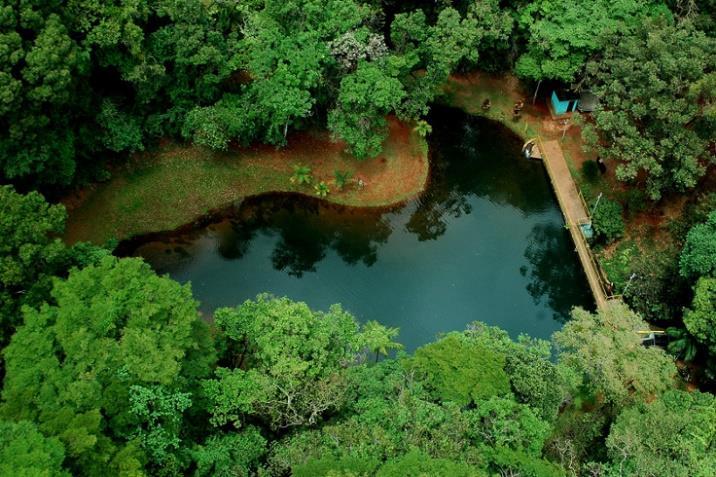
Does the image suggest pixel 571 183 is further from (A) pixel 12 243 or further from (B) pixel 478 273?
(A) pixel 12 243

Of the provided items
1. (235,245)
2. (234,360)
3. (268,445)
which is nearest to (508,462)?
(268,445)

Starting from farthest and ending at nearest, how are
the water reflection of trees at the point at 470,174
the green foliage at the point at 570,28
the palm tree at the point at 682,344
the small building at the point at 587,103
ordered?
the small building at the point at 587,103
the water reflection of trees at the point at 470,174
the green foliage at the point at 570,28
the palm tree at the point at 682,344

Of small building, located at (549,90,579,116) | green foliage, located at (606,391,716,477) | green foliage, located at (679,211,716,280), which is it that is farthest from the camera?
small building, located at (549,90,579,116)

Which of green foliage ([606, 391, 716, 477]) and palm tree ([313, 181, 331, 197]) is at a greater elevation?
palm tree ([313, 181, 331, 197])

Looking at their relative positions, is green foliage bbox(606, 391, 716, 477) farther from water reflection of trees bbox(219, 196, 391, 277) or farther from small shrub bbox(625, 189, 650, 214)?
water reflection of trees bbox(219, 196, 391, 277)

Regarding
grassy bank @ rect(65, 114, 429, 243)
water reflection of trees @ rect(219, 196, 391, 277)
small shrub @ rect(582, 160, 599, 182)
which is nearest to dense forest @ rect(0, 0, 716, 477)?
small shrub @ rect(582, 160, 599, 182)

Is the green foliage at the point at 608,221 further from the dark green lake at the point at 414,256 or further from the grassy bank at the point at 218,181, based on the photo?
the grassy bank at the point at 218,181

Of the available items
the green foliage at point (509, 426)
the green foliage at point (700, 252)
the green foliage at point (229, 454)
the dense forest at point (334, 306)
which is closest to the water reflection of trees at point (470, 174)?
the dense forest at point (334, 306)
